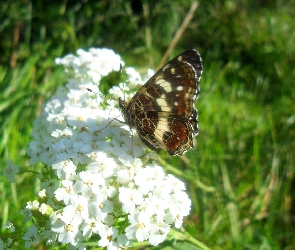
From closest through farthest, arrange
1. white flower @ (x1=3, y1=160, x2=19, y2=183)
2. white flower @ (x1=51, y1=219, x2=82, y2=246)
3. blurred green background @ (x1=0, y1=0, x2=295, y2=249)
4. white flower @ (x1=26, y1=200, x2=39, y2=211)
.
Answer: white flower @ (x1=51, y1=219, x2=82, y2=246) < white flower @ (x1=26, y1=200, x2=39, y2=211) < white flower @ (x1=3, y1=160, x2=19, y2=183) < blurred green background @ (x1=0, y1=0, x2=295, y2=249)

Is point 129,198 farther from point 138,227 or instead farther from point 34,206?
point 34,206

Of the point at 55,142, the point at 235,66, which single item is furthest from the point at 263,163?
the point at 55,142

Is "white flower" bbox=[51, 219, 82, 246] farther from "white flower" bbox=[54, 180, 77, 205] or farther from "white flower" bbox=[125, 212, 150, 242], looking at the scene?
"white flower" bbox=[125, 212, 150, 242]

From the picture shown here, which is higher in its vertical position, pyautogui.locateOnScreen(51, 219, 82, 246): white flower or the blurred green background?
the blurred green background

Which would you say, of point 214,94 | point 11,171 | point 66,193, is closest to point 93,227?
point 66,193

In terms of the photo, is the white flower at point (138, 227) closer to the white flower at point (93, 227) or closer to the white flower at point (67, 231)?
the white flower at point (93, 227)

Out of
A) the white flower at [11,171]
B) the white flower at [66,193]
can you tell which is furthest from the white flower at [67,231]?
the white flower at [11,171]

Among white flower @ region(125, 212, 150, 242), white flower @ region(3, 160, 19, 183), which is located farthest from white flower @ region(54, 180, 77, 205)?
white flower @ region(3, 160, 19, 183)

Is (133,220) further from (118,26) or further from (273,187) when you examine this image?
(118,26)
